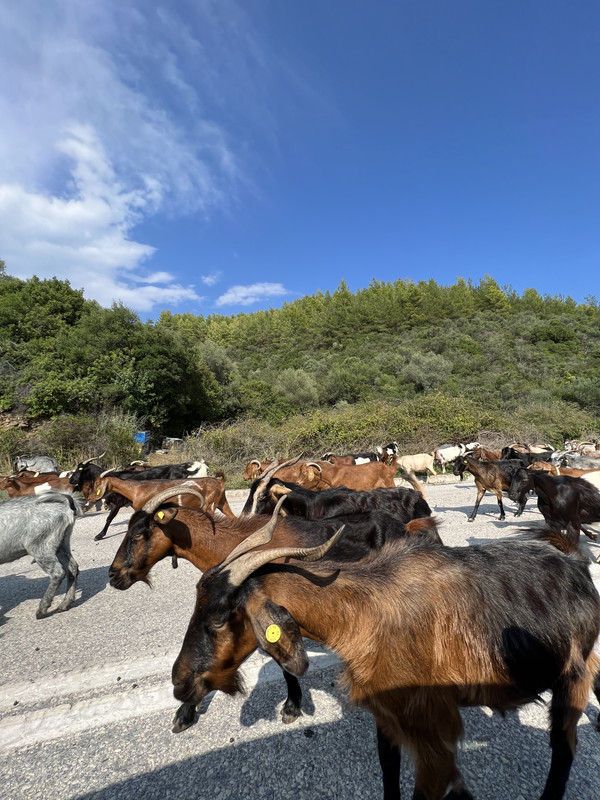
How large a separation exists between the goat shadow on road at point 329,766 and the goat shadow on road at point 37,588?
10.1 feet

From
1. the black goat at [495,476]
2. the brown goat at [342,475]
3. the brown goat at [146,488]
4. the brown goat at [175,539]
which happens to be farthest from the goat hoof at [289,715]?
the black goat at [495,476]

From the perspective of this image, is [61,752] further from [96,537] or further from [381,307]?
[381,307]

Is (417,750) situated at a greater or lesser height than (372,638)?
lesser

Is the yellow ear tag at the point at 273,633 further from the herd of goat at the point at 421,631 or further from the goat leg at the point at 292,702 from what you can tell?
the goat leg at the point at 292,702

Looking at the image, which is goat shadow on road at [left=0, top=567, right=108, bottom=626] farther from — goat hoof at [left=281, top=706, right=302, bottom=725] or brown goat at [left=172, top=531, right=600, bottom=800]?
brown goat at [left=172, top=531, right=600, bottom=800]

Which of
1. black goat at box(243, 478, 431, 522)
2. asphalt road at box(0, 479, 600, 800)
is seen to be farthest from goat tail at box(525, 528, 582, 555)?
black goat at box(243, 478, 431, 522)

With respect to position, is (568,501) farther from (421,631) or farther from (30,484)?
(30,484)

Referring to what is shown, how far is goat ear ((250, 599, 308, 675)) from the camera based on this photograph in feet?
5.25

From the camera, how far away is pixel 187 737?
2686 millimetres

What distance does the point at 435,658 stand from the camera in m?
1.83

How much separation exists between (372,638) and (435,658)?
1.11ft

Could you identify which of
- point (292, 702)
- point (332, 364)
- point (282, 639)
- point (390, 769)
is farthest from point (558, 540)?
point (332, 364)

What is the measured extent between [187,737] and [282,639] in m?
1.91

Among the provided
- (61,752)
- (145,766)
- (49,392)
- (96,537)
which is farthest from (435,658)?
(49,392)
